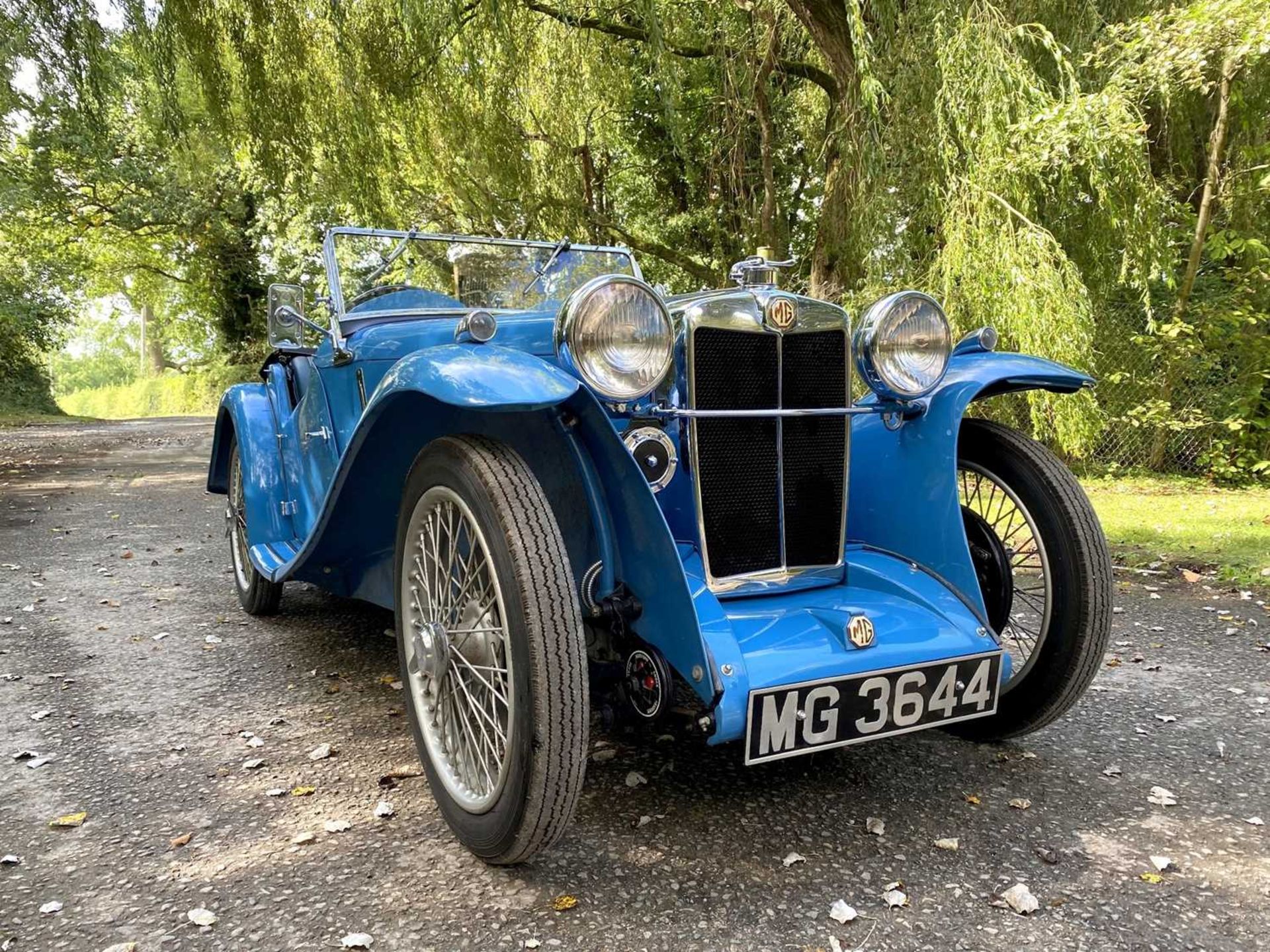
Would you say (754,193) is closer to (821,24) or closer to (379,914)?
(821,24)

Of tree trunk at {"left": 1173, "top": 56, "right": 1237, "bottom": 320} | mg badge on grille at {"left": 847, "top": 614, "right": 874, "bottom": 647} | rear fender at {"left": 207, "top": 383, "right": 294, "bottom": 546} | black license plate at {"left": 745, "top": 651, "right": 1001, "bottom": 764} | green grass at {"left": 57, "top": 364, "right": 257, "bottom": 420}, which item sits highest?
tree trunk at {"left": 1173, "top": 56, "right": 1237, "bottom": 320}

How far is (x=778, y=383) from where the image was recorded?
2605mm

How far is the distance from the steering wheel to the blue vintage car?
1.07ft

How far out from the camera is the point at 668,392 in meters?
2.54

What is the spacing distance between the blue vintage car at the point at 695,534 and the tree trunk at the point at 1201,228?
631 centimetres

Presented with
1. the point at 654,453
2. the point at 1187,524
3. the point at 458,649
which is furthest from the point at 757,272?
the point at 1187,524

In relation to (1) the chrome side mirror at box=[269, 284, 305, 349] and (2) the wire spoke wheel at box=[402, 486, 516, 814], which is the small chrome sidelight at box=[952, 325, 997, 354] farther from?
(1) the chrome side mirror at box=[269, 284, 305, 349]

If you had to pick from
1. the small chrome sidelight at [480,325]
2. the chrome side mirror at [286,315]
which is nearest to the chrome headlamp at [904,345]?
the small chrome sidelight at [480,325]

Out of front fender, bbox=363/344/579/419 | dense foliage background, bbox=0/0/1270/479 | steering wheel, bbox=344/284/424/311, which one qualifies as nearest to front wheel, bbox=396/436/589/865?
front fender, bbox=363/344/579/419

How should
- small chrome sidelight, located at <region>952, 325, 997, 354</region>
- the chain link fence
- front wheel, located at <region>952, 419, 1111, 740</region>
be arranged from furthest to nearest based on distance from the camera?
the chain link fence, small chrome sidelight, located at <region>952, 325, 997, 354</region>, front wheel, located at <region>952, 419, 1111, 740</region>

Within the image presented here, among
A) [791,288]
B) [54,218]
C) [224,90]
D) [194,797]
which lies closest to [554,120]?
[791,288]

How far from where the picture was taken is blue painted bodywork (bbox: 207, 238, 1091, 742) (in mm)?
2105

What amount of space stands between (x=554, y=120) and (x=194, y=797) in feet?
24.9

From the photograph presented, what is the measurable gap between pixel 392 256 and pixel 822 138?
556 centimetres
